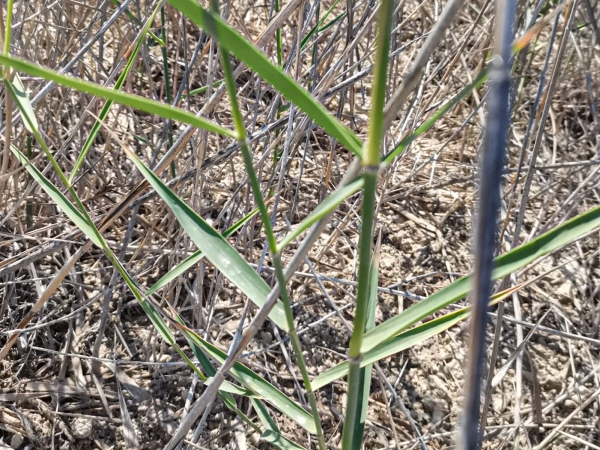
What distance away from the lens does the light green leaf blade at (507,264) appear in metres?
0.44

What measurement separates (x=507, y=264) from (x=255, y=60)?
0.25 m

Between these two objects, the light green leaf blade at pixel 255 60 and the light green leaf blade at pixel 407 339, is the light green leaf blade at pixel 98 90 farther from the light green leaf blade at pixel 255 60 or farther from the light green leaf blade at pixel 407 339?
the light green leaf blade at pixel 407 339

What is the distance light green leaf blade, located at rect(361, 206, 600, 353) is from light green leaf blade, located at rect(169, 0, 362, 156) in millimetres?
144

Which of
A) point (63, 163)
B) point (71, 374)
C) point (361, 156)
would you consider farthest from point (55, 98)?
point (361, 156)

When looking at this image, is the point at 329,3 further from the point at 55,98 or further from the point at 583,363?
the point at 583,363

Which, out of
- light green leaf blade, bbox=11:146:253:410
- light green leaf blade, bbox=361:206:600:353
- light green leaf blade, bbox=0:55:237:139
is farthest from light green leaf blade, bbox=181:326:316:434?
light green leaf blade, bbox=0:55:237:139

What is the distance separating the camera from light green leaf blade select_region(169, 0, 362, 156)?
0.34 m

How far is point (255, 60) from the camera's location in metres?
0.36

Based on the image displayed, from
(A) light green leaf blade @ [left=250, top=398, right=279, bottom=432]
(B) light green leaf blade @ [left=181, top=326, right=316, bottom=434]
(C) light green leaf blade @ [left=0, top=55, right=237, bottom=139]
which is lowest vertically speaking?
(A) light green leaf blade @ [left=250, top=398, right=279, bottom=432]

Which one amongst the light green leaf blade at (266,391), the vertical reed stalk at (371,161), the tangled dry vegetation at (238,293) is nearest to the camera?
the vertical reed stalk at (371,161)

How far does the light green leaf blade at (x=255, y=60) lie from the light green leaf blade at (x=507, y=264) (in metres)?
0.14

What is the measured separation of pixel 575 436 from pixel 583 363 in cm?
18

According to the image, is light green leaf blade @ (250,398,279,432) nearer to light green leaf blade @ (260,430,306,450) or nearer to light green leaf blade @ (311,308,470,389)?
light green leaf blade @ (260,430,306,450)

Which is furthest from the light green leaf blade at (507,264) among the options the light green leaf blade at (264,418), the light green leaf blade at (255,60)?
the light green leaf blade at (264,418)
